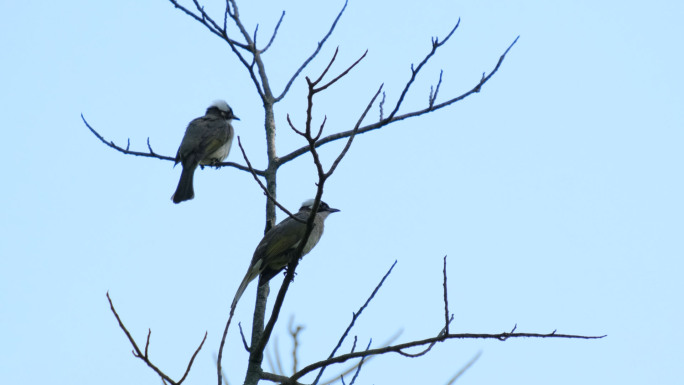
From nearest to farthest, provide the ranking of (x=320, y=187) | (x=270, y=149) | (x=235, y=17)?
(x=320, y=187), (x=270, y=149), (x=235, y=17)

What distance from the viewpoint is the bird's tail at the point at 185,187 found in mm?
8977

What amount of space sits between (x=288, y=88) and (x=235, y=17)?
98cm

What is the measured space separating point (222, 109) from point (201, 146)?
1536 millimetres

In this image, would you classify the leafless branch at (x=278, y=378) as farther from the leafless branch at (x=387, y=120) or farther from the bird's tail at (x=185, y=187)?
the bird's tail at (x=185, y=187)

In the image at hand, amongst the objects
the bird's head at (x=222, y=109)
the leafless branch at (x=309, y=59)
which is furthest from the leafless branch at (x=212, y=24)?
the bird's head at (x=222, y=109)

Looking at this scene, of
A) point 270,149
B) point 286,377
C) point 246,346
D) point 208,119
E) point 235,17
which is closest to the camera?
point 286,377

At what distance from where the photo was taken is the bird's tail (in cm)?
898

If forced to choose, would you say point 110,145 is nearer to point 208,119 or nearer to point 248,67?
point 248,67

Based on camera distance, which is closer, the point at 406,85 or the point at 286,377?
the point at 286,377

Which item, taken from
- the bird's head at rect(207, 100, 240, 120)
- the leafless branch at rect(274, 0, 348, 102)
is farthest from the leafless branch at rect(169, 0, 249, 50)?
the bird's head at rect(207, 100, 240, 120)

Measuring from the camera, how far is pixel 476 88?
564cm

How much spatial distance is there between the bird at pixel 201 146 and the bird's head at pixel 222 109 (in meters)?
0.03

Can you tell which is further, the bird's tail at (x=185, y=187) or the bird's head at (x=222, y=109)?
the bird's head at (x=222, y=109)

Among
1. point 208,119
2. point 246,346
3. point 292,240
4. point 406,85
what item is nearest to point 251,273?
point 292,240
